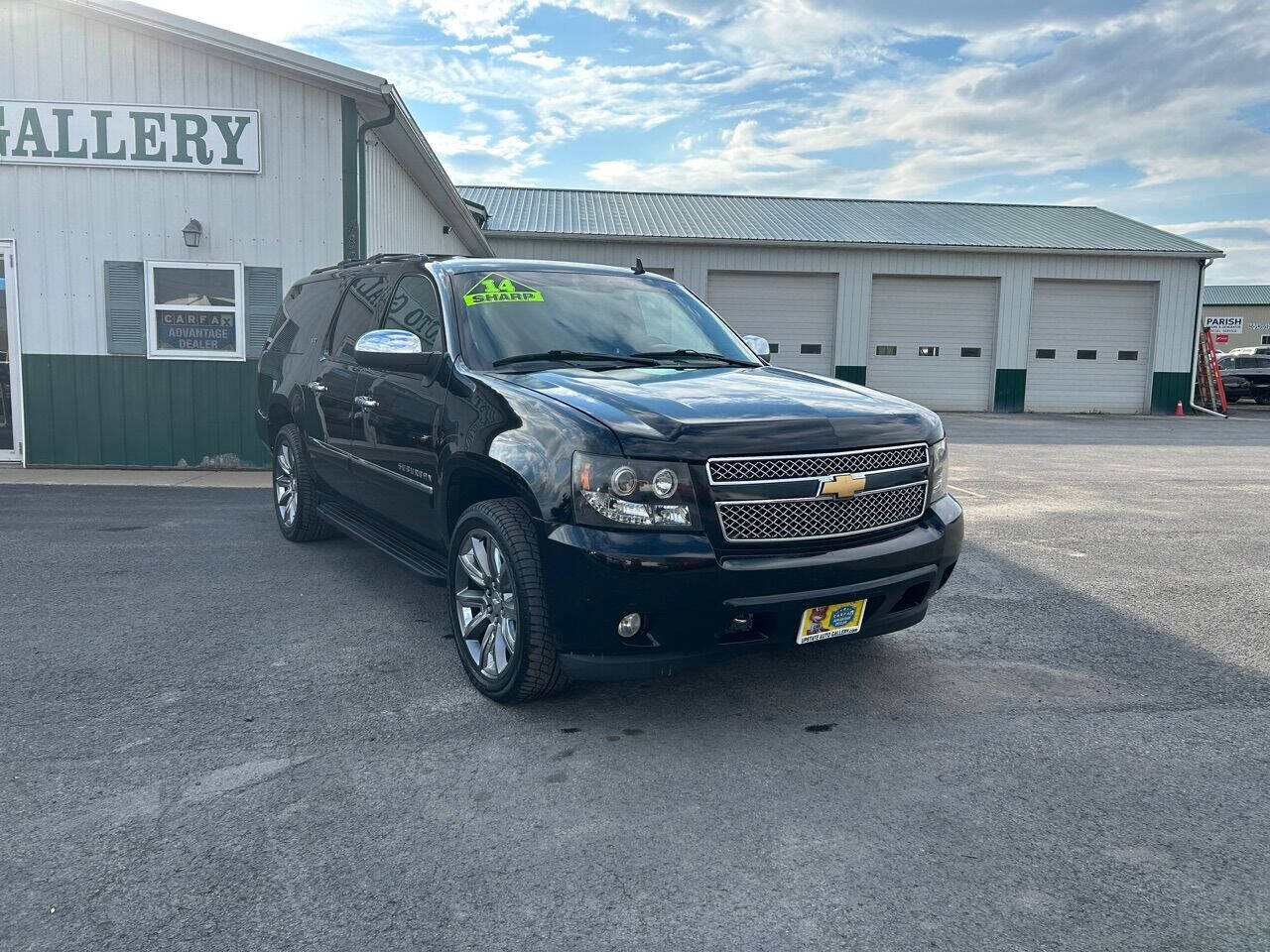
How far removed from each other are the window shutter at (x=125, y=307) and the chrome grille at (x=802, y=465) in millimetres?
9032

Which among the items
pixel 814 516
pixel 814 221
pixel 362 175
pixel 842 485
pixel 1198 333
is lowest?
pixel 814 516

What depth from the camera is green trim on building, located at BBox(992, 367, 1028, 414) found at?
78.2ft

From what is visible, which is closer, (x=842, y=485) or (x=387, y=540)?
(x=842, y=485)

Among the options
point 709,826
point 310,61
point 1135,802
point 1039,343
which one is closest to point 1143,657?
point 1135,802

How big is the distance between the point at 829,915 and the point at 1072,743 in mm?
1579

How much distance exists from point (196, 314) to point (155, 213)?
111cm

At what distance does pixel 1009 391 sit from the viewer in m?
23.9

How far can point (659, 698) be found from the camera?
4113 mm

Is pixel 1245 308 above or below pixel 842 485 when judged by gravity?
above

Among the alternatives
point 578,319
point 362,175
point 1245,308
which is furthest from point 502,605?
point 1245,308

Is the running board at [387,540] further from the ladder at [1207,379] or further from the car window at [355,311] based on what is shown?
the ladder at [1207,379]

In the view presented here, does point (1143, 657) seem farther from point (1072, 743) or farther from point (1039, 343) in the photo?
point (1039, 343)

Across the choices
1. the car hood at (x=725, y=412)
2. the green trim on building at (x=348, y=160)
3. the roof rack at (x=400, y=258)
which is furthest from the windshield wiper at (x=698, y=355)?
the green trim on building at (x=348, y=160)

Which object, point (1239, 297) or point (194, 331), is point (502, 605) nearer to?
point (194, 331)
